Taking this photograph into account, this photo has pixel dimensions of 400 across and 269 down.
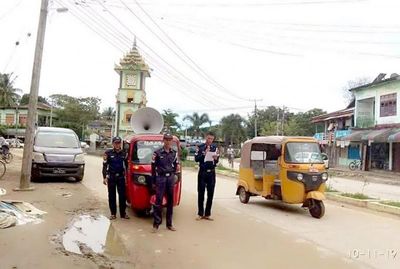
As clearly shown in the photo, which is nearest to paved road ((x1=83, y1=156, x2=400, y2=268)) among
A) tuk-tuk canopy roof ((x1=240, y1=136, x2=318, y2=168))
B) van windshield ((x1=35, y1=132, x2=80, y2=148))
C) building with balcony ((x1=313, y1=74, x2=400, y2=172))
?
tuk-tuk canopy roof ((x1=240, y1=136, x2=318, y2=168))

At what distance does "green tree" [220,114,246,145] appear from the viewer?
73.5m

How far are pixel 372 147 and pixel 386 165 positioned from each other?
7.30 feet

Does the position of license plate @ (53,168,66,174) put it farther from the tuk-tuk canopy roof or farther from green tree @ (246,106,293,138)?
green tree @ (246,106,293,138)

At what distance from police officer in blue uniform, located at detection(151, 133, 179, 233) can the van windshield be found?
8558 mm

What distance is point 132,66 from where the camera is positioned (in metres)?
51.6

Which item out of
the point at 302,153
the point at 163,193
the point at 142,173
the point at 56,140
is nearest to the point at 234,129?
the point at 56,140

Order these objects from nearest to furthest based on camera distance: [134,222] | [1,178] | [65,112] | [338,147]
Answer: [134,222] < [1,178] < [338,147] < [65,112]

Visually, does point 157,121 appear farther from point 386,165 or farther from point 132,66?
point 132,66

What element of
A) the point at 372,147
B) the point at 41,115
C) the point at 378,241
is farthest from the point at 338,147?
the point at 41,115

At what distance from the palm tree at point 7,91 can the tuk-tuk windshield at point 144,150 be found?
64.8 m

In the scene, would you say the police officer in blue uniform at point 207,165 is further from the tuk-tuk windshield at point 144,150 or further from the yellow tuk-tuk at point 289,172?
the yellow tuk-tuk at point 289,172

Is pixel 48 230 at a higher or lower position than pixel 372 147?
lower

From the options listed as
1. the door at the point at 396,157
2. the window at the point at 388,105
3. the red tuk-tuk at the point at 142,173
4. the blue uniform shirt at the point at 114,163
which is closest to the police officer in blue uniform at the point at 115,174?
the blue uniform shirt at the point at 114,163

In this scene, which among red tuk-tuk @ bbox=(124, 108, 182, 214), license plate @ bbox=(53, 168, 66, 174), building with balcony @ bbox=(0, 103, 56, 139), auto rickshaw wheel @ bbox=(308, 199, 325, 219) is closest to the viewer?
red tuk-tuk @ bbox=(124, 108, 182, 214)
